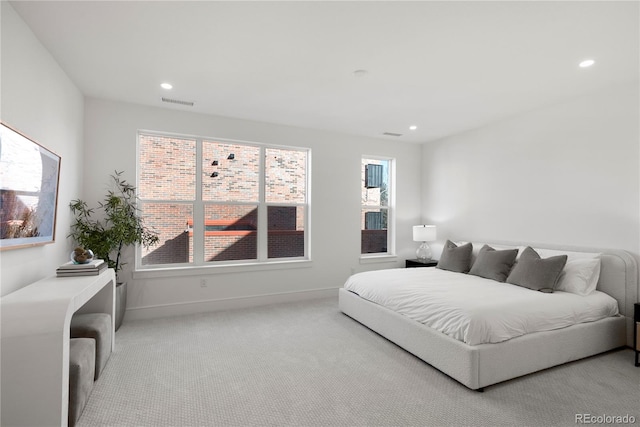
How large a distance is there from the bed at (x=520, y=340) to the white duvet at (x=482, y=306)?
1.8 inches

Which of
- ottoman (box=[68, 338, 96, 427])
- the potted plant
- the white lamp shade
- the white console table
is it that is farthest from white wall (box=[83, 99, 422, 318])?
the white console table

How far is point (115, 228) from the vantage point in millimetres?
3477

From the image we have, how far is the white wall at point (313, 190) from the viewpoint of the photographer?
12.5 feet

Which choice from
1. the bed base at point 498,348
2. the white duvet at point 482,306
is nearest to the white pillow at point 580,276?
the white duvet at point 482,306

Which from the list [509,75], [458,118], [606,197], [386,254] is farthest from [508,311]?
[386,254]

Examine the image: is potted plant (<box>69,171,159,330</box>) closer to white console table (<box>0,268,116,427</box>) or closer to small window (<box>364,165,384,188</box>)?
white console table (<box>0,268,116,427</box>)

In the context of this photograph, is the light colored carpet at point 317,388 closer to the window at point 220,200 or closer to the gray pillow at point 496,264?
the gray pillow at point 496,264

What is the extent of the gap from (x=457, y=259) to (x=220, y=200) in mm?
3297

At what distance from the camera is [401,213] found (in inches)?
225

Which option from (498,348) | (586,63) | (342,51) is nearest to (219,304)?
(498,348)

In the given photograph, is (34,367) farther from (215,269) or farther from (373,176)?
(373,176)

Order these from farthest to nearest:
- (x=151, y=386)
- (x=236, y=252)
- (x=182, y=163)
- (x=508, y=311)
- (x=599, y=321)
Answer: (x=236, y=252) < (x=182, y=163) < (x=599, y=321) < (x=508, y=311) < (x=151, y=386)

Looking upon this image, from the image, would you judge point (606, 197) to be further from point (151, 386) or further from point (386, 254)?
point (151, 386)

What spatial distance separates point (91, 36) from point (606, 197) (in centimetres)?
496
